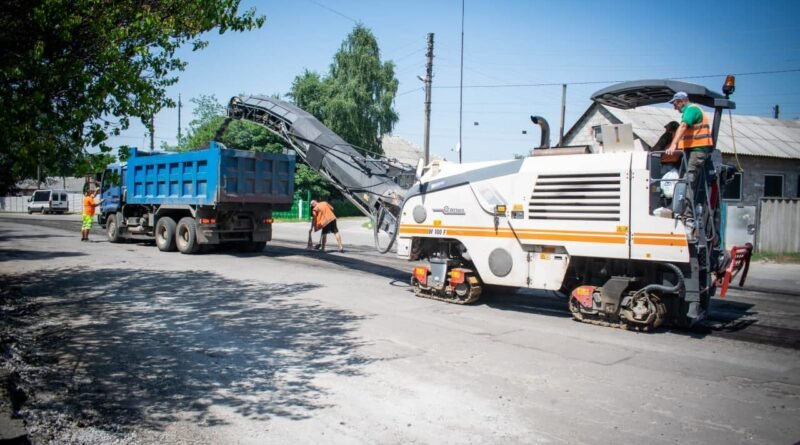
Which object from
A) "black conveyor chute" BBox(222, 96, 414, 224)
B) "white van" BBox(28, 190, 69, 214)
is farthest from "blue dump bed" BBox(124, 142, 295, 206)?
"white van" BBox(28, 190, 69, 214)

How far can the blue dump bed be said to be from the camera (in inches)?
552

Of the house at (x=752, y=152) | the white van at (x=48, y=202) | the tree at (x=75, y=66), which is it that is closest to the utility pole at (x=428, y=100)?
the house at (x=752, y=152)

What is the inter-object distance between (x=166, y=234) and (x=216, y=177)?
9.50ft

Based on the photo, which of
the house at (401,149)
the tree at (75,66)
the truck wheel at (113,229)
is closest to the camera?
the tree at (75,66)

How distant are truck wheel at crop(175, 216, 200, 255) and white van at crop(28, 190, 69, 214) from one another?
121ft

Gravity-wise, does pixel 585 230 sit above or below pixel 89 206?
below

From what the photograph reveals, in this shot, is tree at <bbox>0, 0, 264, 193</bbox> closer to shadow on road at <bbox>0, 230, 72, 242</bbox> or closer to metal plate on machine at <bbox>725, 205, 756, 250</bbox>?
metal plate on machine at <bbox>725, 205, 756, 250</bbox>

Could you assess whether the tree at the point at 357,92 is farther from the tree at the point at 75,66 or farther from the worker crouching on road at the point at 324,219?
the tree at the point at 75,66

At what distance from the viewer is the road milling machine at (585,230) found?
709 centimetres

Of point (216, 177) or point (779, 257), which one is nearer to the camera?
point (216, 177)

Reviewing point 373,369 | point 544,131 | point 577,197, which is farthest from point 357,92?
point 373,369

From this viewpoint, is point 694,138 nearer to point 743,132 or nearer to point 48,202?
point 743,132

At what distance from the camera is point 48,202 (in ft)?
148

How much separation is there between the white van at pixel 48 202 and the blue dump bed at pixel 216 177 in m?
34.8
